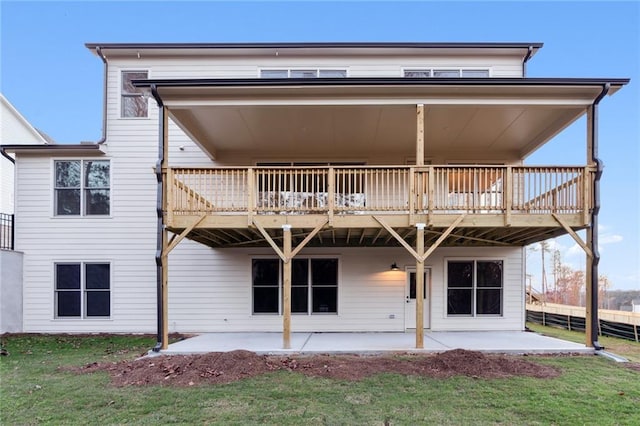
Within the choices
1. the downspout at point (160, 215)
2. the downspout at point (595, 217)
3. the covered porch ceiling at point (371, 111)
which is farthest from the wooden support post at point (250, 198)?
the downspout at point (595, 217)

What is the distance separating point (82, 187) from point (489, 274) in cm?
1193

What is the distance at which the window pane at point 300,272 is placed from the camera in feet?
35.9

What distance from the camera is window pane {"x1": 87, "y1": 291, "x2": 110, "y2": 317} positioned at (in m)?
10.8

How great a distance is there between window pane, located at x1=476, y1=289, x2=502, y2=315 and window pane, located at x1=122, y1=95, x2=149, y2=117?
36.0ft

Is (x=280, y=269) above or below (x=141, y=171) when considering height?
below

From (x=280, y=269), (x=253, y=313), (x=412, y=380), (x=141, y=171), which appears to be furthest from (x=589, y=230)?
(x=141, y=171)

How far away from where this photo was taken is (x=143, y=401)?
17.0ft

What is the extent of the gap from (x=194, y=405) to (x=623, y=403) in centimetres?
569

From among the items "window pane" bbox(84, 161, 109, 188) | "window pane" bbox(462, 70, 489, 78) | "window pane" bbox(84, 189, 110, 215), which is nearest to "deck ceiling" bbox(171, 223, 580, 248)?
"window pane" bbox(84, 189, 110, 215)

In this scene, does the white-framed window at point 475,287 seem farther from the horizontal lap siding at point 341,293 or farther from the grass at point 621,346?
the grass at point 621,346

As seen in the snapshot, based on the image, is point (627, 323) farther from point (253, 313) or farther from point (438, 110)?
point (253, 313)

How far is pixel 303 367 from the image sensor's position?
6.71m

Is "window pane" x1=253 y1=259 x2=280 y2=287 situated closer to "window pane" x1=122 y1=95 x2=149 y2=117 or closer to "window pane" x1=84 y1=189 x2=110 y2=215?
"window pane" x1=84 y1=189 x2=110 y2=215

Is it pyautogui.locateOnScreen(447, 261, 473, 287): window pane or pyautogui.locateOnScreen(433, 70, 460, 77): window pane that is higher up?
pyautogui.locateOnScreen(433, 70, 460, 77): window pane
